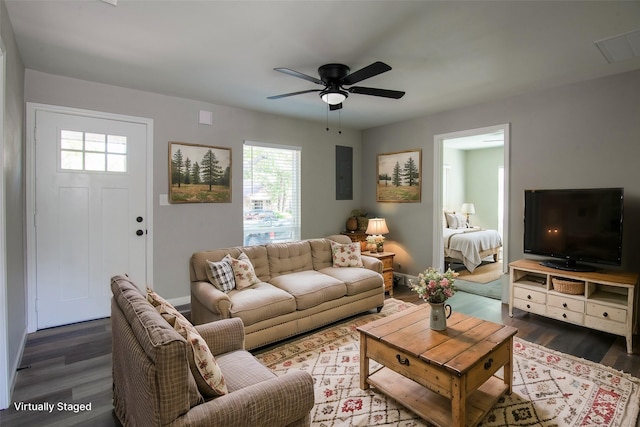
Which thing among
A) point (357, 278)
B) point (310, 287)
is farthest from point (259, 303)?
point (357, 278)

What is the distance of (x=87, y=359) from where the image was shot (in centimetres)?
274

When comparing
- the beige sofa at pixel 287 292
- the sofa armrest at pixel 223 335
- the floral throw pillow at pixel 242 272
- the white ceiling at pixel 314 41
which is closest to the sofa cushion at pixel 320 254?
the beige sofa at pixel 287 292

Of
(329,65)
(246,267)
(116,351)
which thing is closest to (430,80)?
(329,65)

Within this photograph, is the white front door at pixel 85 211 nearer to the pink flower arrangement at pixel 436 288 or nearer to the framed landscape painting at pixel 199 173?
the framed landscape painting at pixel 199 173

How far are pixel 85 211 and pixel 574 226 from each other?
17.1ft

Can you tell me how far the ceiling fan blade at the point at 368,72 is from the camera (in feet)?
7.64

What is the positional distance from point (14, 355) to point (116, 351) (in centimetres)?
136

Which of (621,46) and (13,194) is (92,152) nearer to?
(13,194)

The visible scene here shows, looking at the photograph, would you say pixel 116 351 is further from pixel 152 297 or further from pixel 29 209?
pixel 29 209

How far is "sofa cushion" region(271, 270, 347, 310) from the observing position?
10.2 ft

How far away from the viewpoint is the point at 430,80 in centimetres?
339

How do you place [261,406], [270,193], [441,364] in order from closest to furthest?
[261,406], [441,364], [270,193]

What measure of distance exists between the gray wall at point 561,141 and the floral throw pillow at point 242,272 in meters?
2.85

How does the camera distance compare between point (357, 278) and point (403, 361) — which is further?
point (357, 278)
